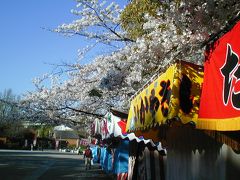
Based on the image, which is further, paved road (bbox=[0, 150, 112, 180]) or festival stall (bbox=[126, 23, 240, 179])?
paved road (bbox=[0, 150, 112, 180])

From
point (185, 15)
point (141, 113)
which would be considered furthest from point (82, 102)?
point (185, 15)

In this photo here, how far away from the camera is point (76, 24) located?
1408 centimetres

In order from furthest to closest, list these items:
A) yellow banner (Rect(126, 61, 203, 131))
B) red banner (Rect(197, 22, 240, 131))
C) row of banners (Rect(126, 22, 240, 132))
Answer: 1. yellow banner (Rect(126, 61, 203, 131))
2. row of banners (Rect(126, 22, 240, 132))
3. red banner (Rect(197, 22, 240, 131))

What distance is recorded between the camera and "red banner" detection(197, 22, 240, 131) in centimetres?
451

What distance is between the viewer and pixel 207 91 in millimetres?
5410

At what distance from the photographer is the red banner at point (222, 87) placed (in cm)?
451

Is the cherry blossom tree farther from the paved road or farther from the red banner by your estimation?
the paved road

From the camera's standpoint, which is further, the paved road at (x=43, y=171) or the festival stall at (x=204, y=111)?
the paved road at (x=43, y=171)

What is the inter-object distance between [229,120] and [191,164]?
8.20 feet

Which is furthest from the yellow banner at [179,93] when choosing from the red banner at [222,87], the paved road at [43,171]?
the paved road at [43,171]

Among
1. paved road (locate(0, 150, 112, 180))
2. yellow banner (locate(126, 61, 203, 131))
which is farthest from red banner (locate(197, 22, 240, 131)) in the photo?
paved road (locate(0, 150, 112, 180))

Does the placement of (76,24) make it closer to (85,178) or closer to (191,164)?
(191,164)

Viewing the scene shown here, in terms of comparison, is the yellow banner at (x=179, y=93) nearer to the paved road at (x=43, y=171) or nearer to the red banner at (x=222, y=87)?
the red banner at (x=222, y=87)

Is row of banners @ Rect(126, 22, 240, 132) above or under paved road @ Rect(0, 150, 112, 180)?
above
